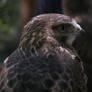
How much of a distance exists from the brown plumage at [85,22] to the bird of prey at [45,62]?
1972 millimetres

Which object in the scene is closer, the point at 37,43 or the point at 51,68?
the point at 51,68

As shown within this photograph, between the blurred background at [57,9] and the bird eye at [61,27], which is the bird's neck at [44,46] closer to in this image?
the bird eye at [61,27]

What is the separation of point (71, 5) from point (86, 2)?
0.27 metres

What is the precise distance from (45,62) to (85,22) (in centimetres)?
275

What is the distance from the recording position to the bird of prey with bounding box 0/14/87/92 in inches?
88.0

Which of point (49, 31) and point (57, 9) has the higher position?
point (49, 31)

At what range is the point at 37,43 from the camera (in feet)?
8.52

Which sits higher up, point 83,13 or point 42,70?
point 42,70

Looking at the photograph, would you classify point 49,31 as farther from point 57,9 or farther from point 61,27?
point 57,9

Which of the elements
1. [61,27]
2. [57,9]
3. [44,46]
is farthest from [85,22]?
[44,46]

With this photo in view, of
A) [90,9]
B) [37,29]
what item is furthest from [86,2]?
[37,29]

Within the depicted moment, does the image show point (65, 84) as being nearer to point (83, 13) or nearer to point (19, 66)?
point (19, 66)

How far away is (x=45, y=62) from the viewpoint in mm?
2375

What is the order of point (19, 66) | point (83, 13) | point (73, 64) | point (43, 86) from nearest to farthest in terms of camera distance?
point (43, 86)
point (19, 66)
point (73, 64)
point (83, 13)
